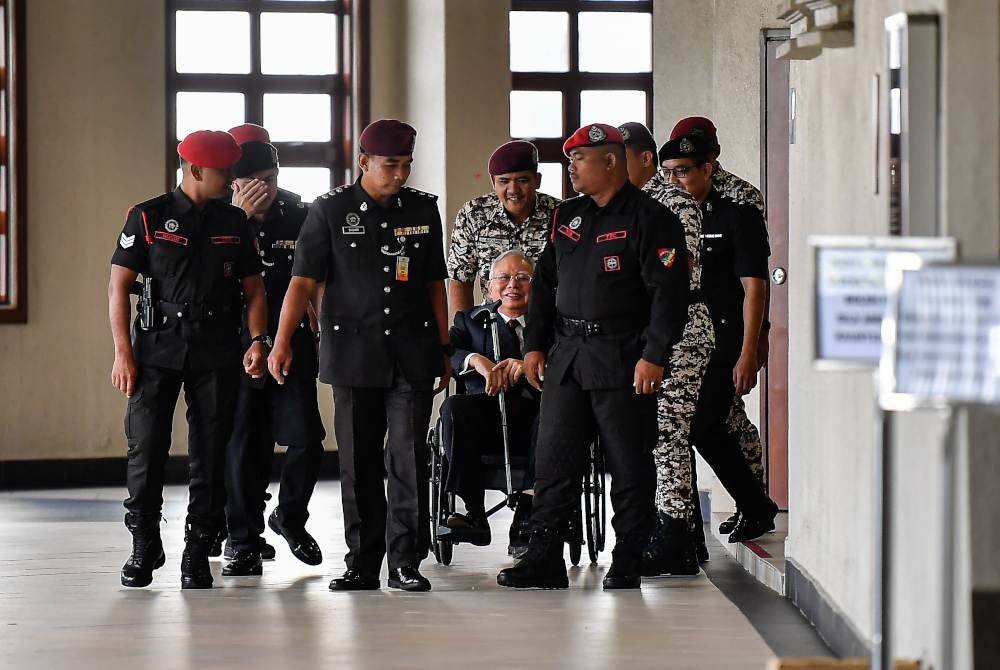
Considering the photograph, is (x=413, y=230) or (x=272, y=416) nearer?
(x=413, y=230)

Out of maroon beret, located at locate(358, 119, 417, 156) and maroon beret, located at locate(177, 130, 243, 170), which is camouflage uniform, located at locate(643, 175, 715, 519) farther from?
maroon beret, located at locate(177, 130, 243, 170)

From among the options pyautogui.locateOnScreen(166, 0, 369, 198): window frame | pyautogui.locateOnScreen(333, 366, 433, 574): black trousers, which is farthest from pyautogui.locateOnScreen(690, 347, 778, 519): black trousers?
pyautogui.locateOnScreen(166, 0, 369, 198): window frame

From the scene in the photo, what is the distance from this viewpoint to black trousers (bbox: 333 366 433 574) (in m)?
5.41

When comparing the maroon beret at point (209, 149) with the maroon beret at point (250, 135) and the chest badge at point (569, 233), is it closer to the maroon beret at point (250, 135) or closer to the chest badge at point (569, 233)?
the maroon beret at point (250, 135)

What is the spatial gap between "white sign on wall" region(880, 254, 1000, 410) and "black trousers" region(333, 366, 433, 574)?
9.92 ft

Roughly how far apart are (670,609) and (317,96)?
521 centimetres

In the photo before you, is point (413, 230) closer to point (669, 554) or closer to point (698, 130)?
point (698, 130)

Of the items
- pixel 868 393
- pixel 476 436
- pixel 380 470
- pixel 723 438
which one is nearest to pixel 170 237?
pixel 380 470

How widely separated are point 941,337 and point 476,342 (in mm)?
3768

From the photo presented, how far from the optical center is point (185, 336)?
17.9 feet

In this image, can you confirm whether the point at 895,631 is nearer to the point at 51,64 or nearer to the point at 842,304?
the point at 842,304

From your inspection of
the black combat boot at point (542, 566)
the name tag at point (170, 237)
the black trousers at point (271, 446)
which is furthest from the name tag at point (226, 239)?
the black combat boot at point (542, 566)

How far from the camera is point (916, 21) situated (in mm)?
3330

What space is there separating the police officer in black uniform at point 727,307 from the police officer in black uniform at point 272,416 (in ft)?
4.65
